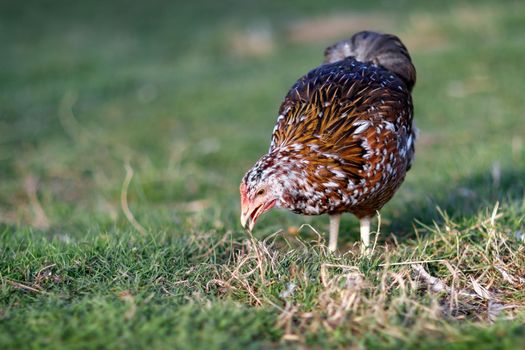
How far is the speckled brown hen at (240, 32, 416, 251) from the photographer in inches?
148

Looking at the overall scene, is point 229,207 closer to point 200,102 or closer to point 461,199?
point 461,199

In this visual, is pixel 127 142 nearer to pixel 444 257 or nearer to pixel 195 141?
pixel 195 141

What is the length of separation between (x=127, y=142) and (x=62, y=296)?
556cm

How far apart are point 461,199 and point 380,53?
1.25 metres

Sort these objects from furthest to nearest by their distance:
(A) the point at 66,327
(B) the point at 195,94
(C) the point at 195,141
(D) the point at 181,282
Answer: (B) the point at 195,94 → (C) the point at 195,141 → (D) the point at 181,282 → (A) the point at 66,327

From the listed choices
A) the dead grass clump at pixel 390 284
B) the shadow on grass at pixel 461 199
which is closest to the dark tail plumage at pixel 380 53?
the shadow on grass at pixel 461 199

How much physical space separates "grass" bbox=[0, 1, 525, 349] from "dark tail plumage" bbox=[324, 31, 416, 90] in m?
0.98

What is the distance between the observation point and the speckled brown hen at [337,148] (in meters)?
3.75

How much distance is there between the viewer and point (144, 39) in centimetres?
1630

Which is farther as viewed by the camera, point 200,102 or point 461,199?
point 200,102

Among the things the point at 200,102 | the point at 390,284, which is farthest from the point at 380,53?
the point at 200,102

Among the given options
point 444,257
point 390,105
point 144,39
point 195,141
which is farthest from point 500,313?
point 144,39

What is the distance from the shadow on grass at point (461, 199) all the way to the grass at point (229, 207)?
0.02 metres

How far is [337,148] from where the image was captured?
3.93 meters
